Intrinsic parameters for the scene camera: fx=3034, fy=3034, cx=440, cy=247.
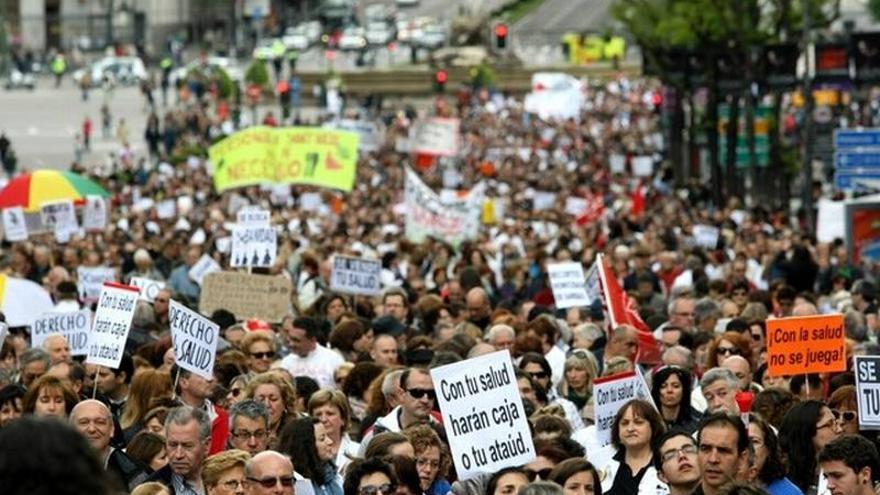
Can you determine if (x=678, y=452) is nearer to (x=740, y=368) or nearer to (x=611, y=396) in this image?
(x=611, y=396)

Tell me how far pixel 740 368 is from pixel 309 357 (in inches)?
124

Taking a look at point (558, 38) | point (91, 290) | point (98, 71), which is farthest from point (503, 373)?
point (558, 38)

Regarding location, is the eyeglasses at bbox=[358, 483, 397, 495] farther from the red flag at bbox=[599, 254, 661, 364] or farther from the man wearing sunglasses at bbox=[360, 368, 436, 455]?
the red flag at bbox=[599, 254, 661, 364]

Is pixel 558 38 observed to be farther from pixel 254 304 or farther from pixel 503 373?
pixel 503 373

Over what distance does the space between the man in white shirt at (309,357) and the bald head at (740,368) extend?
8.97 ft

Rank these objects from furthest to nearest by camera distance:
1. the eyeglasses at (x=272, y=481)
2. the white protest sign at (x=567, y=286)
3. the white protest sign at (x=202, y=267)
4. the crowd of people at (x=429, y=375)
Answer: the white protest sign at (x=202, y=267) → the white protest sign at (x=567, y=286) → the crowd of people at (x=429, y=375) → the eyeglasses at (x=272, y=481)

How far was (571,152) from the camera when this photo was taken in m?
62.8

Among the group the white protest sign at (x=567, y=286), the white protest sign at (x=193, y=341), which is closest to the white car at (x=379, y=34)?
the white protest sign at (x=567, y=286)

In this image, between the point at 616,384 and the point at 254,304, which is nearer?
the point at 616,384

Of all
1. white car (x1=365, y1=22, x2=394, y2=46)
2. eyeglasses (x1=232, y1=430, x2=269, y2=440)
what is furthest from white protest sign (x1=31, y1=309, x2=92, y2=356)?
white car (x1=365, y1=22, x2=394, y2=46)

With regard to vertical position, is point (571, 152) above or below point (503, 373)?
below

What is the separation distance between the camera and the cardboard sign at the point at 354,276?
22.9 m

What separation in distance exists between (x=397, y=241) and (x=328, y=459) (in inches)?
778

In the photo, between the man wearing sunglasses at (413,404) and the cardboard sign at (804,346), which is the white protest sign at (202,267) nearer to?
the cardboard sign at (804,346)
